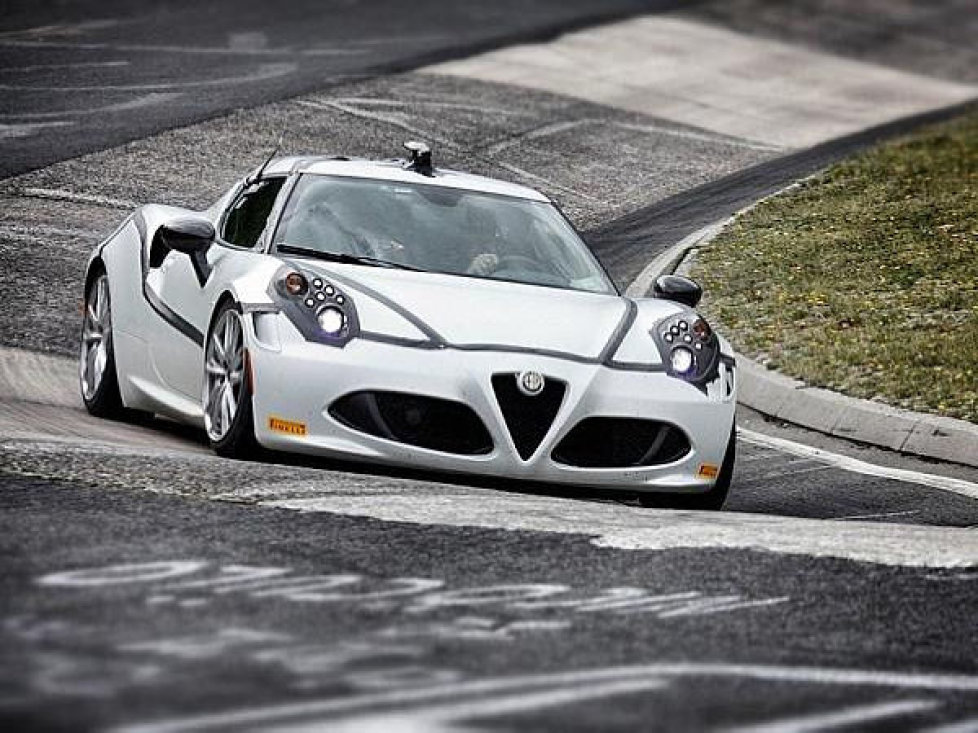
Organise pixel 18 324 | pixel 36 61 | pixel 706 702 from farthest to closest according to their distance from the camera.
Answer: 1. pixel 36 61
2. pixel 18 324
3. pixel 706 702

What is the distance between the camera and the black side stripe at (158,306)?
398 inches

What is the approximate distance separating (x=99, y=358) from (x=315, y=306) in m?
2.39

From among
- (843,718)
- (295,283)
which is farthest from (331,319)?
(843,718)

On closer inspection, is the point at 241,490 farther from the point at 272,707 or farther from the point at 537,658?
the point at 272,707

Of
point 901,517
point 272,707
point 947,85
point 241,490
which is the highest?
point 272,707

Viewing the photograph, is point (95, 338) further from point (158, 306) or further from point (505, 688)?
point (505, 688)

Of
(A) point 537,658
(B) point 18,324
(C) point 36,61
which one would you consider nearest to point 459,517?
(A) point 537,658

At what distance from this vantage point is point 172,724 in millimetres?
4918

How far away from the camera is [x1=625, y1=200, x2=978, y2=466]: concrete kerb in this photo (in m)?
11.7

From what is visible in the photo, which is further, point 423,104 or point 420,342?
point 423,104

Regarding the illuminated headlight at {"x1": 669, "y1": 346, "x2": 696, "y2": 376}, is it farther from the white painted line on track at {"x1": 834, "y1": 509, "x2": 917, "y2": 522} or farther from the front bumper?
the white painted line on track at {"x1": 834, "y1": 509, "x2": 917, "y2": 522}

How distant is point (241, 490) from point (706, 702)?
9.39 ft

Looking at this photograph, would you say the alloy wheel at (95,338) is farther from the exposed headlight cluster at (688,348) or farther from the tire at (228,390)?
the exposed headlight cluster at (688,348)

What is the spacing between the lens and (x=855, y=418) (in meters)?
12.4
